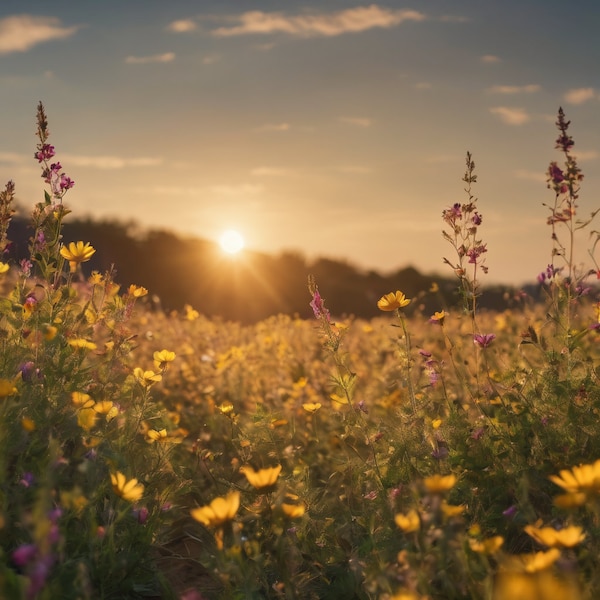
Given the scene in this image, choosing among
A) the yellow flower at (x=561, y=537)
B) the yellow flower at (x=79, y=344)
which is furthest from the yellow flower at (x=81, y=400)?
the yellow flower at (x=561, y=537)

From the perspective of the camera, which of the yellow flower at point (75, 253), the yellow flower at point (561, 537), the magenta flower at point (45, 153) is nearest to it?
the yellow flower at point (561, 537)

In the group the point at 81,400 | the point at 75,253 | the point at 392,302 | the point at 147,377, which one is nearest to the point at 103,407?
the point at 81,400

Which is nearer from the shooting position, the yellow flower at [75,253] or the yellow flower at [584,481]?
the yellow flower at [584,481]

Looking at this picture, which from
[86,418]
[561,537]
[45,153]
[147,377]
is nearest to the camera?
[561,537]

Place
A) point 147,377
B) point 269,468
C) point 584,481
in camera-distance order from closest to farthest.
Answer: point 584,481 → point 269,468 → point 147,377

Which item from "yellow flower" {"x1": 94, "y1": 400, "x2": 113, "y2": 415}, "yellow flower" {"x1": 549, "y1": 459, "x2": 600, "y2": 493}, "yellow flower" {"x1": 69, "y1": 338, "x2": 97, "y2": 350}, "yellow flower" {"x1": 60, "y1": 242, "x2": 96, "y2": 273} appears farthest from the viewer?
"yellow flower" {"x1": 60, "y1": 242, "x2": 96, "y2": 273}

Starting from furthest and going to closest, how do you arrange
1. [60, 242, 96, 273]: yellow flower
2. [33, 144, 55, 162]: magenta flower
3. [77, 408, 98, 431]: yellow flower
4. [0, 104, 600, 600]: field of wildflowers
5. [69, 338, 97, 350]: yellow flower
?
[33, 144, 55, 162]: magenta flower
[60, 242, 96, 273]: yellow flower
[69, 338, 97, 350]: yellow flower
[77, 408, 98, 431]: yellow flower
[0, 104, 600, 600]: field of wildflowers

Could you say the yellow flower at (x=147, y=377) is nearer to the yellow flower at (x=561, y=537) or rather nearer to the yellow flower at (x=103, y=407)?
the yellow flower at (x=103, y=407)

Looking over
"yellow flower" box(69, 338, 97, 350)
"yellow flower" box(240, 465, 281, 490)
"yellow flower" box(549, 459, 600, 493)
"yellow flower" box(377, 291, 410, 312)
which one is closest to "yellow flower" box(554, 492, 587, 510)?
"yellow flower" box(549, 459, 600, 493)

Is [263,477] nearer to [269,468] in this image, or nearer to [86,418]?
[269,468]

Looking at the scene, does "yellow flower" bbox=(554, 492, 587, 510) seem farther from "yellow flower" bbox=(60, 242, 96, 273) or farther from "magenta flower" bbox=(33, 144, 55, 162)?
"magenta flower" bbox=(33, 144, 55, 162)

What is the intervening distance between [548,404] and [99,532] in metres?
1.99

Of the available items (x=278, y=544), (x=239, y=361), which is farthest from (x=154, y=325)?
(x=278, y=544)

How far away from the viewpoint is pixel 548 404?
3344 mm
